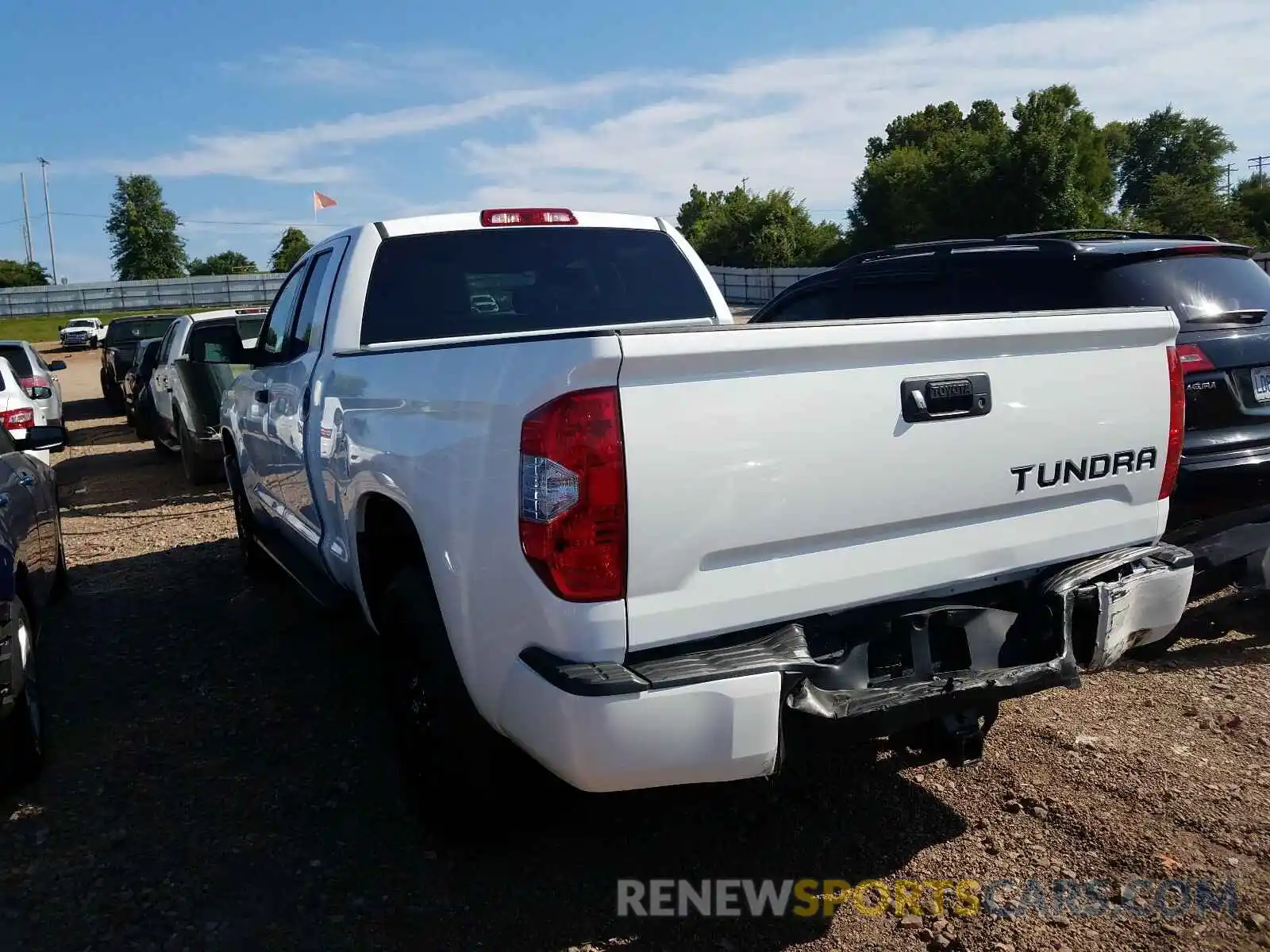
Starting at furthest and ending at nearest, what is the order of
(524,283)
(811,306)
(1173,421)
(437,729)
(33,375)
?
(33,375), (811,306), (524,283), (1173,421), (437,729)

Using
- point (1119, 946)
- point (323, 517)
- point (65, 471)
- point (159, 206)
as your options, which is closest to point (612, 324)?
point (323, 517)

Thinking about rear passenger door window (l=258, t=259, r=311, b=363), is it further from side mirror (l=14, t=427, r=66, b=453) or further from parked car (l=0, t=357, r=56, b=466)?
parked car (l=0, t=357, r=56, b=466)

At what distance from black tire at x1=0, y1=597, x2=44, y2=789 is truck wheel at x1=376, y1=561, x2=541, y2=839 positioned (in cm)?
151

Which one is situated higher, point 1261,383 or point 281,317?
point 281,317

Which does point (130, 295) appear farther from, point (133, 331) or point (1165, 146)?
point (1165, 146)

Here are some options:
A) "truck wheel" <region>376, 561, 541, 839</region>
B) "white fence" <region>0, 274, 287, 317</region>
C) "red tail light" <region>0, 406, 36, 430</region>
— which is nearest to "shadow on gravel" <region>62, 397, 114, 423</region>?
"red tail light" <region>0, 406, 36, 430</region>

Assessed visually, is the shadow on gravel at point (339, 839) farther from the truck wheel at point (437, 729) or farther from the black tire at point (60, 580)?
the black tire at point (60, 580)

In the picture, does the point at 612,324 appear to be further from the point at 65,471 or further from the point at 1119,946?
the point at 65,471

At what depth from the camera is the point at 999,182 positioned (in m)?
50.7

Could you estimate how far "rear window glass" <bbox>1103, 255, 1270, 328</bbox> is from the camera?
4.94m

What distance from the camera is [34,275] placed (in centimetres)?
9994

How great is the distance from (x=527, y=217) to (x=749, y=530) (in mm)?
2762

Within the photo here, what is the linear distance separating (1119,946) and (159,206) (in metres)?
112

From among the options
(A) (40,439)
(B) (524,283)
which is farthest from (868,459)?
(A) (40,439)
